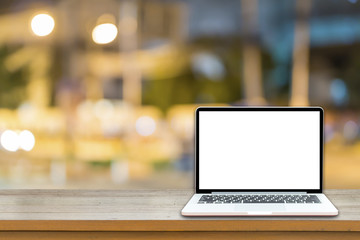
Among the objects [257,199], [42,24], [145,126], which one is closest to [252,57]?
[145,126]

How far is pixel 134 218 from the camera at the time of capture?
117 centimetres

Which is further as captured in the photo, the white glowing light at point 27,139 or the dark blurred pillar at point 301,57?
the white glowing light at point 27,139

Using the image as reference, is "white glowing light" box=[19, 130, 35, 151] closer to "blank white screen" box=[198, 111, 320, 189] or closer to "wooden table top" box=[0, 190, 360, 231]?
"wooden table top" box=[0, 190, 360, 231]

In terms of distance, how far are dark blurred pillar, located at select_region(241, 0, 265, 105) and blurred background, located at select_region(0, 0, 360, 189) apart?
0.01 meters

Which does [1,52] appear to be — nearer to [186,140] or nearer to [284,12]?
[186,140]

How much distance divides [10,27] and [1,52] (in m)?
0.27

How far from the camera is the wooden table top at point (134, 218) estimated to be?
1.15m

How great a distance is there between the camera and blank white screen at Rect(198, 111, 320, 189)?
1359 millimetres

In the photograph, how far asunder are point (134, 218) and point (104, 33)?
5.11m

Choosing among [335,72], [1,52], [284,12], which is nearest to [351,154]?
[335,72]

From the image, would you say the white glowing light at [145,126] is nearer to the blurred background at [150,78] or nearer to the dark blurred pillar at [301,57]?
the blurred background at [150,78]

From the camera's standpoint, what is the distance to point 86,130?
591 centimetres
